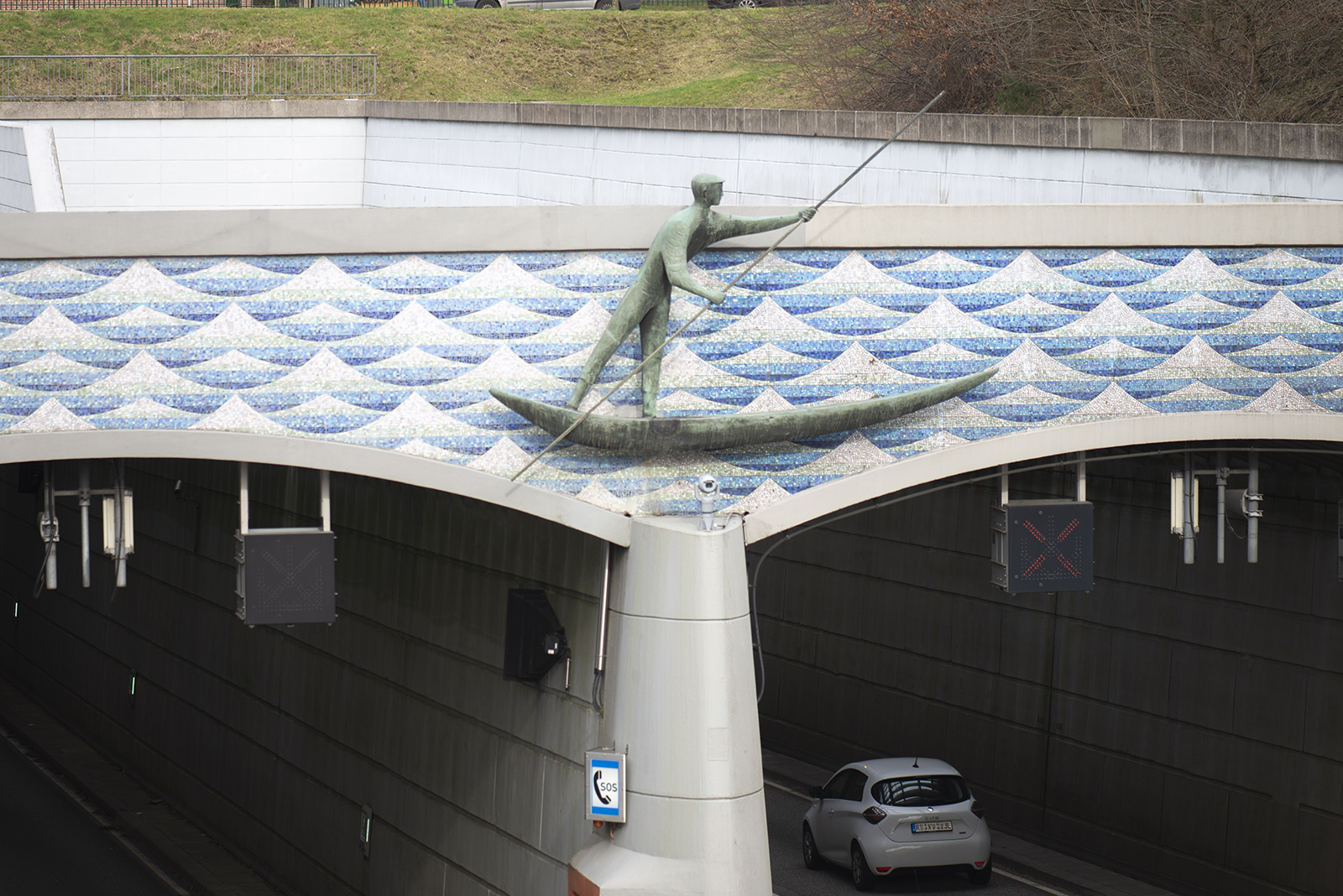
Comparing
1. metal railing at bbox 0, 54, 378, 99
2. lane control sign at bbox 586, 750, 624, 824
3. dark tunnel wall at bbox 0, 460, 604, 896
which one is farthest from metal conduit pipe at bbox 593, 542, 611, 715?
metal railing at bbox 0, 54, 378, 99

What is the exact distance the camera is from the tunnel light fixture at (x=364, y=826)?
13.6 m

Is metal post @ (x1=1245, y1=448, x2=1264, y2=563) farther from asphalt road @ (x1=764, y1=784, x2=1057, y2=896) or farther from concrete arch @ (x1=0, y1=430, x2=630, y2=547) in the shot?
concrete arch @ (x1=0, y1=430, x2=630, y2=547)

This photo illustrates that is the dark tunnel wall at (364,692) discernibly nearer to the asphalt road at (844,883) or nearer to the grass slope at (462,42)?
the asphalt road at (844,883)

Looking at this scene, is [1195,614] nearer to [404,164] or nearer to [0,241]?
[0,241]

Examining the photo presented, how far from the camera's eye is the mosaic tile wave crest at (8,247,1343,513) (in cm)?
941

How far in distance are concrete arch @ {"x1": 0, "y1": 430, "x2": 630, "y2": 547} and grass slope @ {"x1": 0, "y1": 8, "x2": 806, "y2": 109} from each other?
74.5 feet

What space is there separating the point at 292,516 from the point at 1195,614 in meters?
8.85

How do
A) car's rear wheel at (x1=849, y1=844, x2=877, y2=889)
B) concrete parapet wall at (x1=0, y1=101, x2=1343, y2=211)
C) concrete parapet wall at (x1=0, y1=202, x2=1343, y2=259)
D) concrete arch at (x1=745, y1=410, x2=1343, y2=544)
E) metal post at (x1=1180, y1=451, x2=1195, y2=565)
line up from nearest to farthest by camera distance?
concrete parapet wall at (x1=0, y1=202, x2=1343, y2=259)
concrete arch at (x1=745, y1=410, x2=1343, y2=544)
metal post at (x1=1180, y1=451, x2=1195, y2=565)
concrete parapet wall at (x1=0, y1=101, x2=1343, y2=211)
car's rear wheel at (x1=849, y1=844, x2=877, y2=889)

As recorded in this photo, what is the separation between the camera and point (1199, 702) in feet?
50.1

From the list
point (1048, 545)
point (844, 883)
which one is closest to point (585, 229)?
point (1048, 545)

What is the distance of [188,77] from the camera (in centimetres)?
2998

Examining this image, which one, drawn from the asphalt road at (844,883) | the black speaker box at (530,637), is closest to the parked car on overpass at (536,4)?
the asphalt road at (844,883)

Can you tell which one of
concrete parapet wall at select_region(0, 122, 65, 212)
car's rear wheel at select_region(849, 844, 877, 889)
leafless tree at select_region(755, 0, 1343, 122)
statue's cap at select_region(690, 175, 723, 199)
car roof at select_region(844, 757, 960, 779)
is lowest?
car's rear wheel at select_region(849, 844, 877, 889)

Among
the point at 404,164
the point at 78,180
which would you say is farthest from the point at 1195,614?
the point at 78,180
